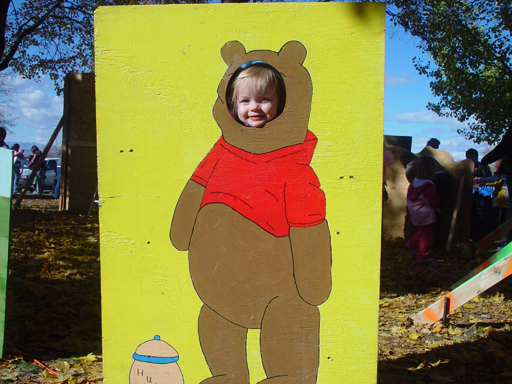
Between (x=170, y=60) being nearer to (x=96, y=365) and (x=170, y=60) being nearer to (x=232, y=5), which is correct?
(x=232, y=5)

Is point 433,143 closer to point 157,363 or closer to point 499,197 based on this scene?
point 499,197

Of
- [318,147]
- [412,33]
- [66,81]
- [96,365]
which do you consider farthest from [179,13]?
[412,33]

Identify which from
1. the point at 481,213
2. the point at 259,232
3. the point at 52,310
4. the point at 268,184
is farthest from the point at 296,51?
the point at 481,213

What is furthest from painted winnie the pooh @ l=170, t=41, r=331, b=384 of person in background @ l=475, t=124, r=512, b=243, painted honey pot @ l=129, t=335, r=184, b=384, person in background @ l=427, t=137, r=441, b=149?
person in background @ l=427, t=137, r=441, b=149

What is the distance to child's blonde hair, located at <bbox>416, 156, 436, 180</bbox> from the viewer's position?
6473 mm

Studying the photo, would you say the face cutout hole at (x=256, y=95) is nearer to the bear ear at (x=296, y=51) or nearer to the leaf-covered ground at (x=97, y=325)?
the bear ear at (x=296, y=51)

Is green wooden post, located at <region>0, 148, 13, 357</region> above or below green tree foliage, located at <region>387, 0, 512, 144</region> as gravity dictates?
below

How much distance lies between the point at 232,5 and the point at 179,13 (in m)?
0.25

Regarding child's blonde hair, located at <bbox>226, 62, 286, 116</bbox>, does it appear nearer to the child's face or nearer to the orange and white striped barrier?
the child's face

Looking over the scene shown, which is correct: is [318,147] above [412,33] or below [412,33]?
below

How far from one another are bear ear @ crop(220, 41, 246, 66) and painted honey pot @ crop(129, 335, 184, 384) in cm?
139

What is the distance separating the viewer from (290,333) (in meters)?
2.14

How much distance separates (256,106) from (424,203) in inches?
202

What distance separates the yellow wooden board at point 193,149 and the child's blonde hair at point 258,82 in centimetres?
8
